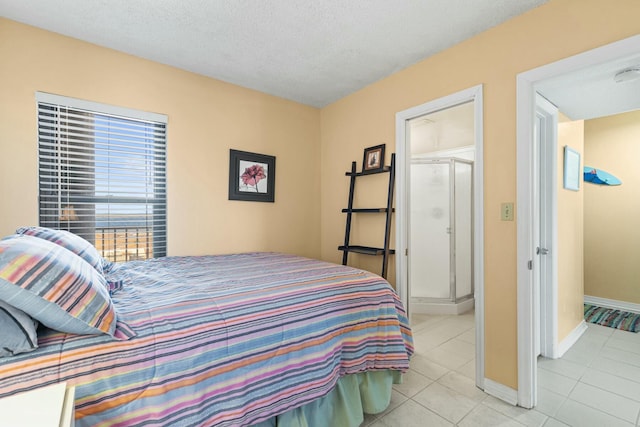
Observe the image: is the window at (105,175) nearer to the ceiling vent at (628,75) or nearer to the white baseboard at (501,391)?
the white baseboard at (501,391)

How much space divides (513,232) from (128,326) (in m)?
2.15

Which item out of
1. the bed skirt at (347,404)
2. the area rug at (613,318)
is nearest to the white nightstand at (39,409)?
the bed skirt at (347,404)

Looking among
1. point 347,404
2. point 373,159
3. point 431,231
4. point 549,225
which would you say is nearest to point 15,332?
point 347,404

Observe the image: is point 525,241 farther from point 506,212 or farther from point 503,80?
point 503,80

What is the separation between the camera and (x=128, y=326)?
1.08 m

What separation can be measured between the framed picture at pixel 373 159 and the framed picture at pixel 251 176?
1013 mm

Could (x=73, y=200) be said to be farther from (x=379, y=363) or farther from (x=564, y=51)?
(x=564, y=51)

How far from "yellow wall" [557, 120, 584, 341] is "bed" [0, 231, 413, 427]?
1.77 meters

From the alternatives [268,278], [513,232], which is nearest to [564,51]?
[513,232]

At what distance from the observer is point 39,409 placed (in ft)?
2.31

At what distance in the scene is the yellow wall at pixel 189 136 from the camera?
2.03 metres

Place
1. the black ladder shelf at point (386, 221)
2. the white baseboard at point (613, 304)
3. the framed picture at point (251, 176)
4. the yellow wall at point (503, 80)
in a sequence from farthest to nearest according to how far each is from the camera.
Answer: the white baseboard at point (613, 304) → the framed picture at point (251, 176) → the black ladder shelf at point (386, 221) → the yellow wall at point (503, 80)

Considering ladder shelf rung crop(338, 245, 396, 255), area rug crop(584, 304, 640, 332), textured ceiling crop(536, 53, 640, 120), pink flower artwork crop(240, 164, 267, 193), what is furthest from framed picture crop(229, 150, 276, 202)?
area rug crop(584, 304, 640, 332)

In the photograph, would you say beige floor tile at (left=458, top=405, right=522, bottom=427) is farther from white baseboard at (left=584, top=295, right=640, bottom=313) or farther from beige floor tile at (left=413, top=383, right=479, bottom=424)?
white baseboard at (left=584, top=295, right=640, bottom=313)
